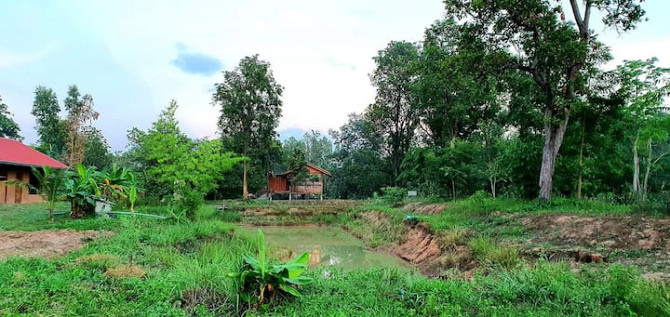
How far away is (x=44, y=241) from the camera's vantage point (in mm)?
7270

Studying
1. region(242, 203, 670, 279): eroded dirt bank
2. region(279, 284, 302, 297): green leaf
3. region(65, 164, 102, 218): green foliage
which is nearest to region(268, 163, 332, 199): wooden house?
region(242, 203, 670, 279): eroded dirt bank

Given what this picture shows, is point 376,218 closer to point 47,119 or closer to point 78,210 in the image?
point 78,210

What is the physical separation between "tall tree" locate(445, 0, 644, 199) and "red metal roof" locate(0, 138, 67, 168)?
63.7ft

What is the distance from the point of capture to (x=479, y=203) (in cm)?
1288

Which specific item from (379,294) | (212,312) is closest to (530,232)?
(379,294)

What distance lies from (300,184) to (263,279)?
2410 cm

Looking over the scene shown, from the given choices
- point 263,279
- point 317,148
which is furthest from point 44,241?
point 317,148

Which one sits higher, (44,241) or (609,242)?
(609,242)

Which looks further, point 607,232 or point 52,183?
point 52,183

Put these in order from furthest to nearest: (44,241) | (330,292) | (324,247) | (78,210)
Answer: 1. (324,247)
2. (78,210)
3. (44,241)
4. (330,292)

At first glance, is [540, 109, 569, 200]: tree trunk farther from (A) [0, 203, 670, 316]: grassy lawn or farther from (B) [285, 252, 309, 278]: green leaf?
(B) [285, 252, 309, 278]: green leaf

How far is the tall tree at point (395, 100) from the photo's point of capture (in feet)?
103

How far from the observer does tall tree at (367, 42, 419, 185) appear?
31.4 metres

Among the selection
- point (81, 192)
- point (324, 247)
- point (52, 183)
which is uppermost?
point (52, 183)
